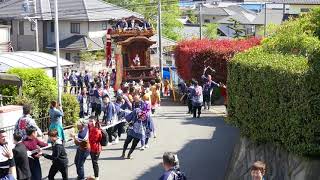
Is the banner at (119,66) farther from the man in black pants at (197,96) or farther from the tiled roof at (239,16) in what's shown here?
the tiled roof at (239,16)

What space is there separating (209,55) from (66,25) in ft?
86.9

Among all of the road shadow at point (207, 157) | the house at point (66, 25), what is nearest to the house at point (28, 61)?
the road shadow at point (207, 157)

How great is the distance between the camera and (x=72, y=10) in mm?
55188

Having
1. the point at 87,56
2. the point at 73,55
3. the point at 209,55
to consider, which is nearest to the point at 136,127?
the point at 209,55

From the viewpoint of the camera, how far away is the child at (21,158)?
1117 cm

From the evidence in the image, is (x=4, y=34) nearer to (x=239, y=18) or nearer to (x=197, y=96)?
(x=197, y=96)

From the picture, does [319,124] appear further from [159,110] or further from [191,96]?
[159,110]

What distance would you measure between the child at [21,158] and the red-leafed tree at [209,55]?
1889 cm

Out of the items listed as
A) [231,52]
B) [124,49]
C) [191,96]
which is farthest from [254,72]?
[124,49]

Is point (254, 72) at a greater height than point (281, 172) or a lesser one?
greater

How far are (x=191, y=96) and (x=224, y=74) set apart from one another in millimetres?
7394

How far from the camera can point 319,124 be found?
973 centimetres

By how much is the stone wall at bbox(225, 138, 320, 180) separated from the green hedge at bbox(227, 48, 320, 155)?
0.18m

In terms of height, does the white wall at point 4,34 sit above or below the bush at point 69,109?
above
